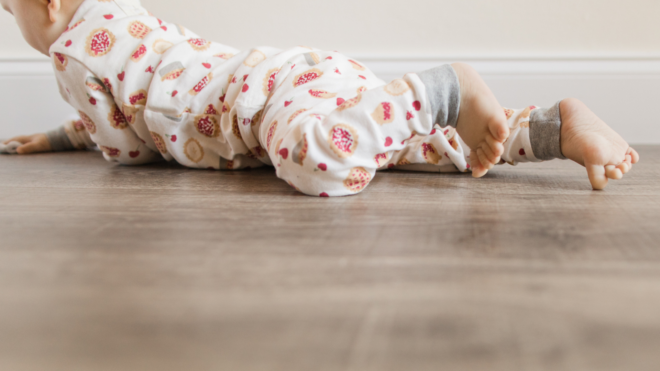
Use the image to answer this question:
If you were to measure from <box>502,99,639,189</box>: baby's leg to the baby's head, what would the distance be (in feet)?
2.78

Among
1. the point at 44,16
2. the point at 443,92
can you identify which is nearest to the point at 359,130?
the point at 443,92

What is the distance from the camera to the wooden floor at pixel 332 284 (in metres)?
0.24

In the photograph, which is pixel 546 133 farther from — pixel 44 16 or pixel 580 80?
pixel 44 16

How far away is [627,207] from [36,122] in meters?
1.61

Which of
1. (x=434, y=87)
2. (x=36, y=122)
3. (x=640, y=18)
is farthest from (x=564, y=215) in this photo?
(x=36, y=122)

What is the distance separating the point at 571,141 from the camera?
648mm

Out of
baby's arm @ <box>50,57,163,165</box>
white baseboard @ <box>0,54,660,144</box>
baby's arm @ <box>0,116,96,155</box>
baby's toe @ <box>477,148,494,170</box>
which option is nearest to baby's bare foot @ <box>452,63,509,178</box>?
baby's toe @ <box>477,148,494,170</box>

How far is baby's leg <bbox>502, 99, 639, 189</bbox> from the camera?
61 cm

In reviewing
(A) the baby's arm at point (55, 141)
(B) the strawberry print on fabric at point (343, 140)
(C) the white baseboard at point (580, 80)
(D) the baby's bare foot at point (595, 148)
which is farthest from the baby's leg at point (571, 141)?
(A) the baby's arm at point (55, 141)

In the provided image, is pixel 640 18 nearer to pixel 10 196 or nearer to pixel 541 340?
pixel 541 340

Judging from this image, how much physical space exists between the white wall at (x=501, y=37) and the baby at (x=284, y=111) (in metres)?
0.44

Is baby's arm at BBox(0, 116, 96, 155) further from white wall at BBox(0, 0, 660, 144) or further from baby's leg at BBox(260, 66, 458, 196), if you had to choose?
baby's leg at BBox(260, 66, 458, 196)

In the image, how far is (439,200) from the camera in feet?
1.87

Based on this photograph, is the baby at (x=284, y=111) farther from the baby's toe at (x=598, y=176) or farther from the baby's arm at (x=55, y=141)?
the baby's arm at (x=55, y=141)
